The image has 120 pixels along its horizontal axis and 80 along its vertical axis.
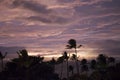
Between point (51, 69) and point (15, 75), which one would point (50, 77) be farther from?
point (15, 75)

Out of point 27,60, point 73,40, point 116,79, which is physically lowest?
point 116,79

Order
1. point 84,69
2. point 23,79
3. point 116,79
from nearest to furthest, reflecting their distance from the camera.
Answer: point 116,79 → point 23,79 → point 84,69

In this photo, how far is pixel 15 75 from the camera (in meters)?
109

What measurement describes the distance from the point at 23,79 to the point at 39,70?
847 centimetres

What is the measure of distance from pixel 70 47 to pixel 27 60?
3190cm

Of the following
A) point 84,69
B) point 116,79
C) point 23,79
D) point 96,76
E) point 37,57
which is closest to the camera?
point 116,79

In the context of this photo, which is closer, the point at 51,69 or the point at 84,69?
the point at 51,69

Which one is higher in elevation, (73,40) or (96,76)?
(73,40)

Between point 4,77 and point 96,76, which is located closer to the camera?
point 96,76

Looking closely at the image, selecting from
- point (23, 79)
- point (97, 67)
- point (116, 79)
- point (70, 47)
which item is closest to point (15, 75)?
point (23, 79)

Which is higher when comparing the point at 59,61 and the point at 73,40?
the point at 73,40

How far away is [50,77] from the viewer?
11762cm

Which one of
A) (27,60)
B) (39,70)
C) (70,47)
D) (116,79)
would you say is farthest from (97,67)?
(27,60)

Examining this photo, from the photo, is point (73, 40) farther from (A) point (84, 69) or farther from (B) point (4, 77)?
(A) point (84, 69)
